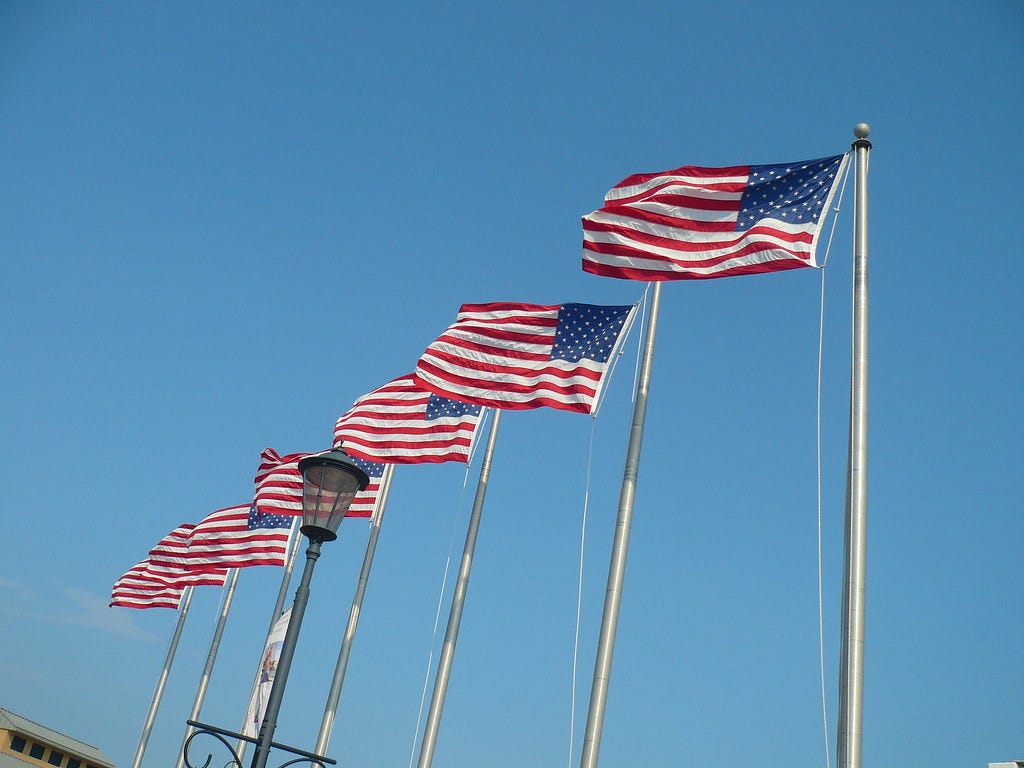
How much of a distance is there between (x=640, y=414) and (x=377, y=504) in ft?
39.8

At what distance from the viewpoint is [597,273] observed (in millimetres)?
18141

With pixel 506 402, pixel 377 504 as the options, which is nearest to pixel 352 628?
pixel 377 504

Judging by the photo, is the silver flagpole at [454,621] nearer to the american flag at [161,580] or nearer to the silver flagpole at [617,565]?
the silver flagpole at [617,565]

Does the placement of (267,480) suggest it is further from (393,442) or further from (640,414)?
(640,414)

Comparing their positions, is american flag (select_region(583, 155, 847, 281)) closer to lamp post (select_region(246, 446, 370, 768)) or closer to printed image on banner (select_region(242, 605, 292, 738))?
lamp post (select_region(246, 446, 370, 768))

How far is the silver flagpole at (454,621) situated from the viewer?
21.0m

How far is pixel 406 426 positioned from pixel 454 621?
571 cm

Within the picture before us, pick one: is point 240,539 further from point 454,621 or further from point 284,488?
point 454,621

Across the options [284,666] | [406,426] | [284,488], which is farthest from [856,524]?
[284,488]

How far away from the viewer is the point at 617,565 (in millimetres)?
16953

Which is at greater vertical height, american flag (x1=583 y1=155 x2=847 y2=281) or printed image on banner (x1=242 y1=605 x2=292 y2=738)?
american flag (x1=583 y1=155 x2=847 y2=281)

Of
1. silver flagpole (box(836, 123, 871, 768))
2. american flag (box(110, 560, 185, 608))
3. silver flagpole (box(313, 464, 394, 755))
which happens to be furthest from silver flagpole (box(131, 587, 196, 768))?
silver flagpole (box(836, 123, 871, 768))

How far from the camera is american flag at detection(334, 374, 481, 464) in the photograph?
24.8m

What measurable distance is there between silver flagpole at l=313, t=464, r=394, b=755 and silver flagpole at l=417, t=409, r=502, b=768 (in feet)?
15.9
